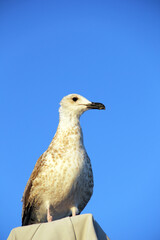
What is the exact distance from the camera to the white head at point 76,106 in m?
5.23

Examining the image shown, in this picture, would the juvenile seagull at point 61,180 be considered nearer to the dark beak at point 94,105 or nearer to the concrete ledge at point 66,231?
the dark beak at point 94,105

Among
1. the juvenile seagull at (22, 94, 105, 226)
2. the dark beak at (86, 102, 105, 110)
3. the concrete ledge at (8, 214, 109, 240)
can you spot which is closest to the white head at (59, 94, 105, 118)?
the dark beak at (86, 102, 105, 110)

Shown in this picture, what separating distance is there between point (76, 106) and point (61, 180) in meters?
1.39

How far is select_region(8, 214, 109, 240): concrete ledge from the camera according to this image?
293 centimetres

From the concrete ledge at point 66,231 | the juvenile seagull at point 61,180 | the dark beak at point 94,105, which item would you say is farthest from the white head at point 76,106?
the concrete ledge at point 66,231

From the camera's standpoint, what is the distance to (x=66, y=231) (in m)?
2.96

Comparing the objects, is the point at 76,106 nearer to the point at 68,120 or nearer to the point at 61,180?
the point at 68,120

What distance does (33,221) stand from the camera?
492cm

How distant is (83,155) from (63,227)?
1803 mm

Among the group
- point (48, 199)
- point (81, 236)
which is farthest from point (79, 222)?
point (48, 199)

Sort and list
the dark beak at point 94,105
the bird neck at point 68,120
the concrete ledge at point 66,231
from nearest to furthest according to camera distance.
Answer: the concrete ledge at point 66,231 → the bird neck at point 68,120 → the dark beak at point 94,105

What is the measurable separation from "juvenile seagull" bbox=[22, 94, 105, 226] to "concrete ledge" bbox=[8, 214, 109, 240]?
1342 mm

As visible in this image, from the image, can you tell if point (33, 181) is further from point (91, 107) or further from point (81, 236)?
point (81, 236)

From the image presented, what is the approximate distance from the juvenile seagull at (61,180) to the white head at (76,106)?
127 mm
